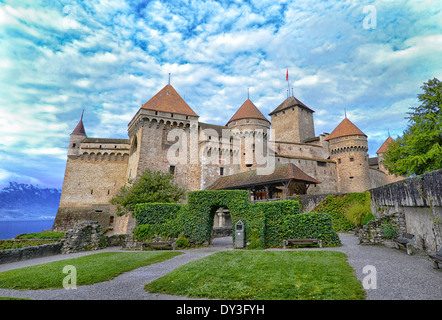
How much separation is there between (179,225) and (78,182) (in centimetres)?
2459

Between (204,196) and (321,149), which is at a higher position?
(321,149)

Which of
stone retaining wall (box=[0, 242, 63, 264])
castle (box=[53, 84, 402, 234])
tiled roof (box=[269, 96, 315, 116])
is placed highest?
tiled roof (box=[269, 96, 315, 116])

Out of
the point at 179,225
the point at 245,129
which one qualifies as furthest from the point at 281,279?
the point at 245,129

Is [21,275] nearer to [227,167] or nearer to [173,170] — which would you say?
[173,170]

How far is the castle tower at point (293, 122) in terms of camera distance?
46281mm

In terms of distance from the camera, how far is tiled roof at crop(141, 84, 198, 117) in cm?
2980

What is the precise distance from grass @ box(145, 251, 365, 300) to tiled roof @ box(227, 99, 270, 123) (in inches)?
1068

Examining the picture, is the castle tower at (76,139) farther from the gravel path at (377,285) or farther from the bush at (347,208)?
the bush at (347,208)

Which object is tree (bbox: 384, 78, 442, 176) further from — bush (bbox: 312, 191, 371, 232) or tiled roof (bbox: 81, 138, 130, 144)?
tiled roof (bbox: 81, 138, 130, 144)

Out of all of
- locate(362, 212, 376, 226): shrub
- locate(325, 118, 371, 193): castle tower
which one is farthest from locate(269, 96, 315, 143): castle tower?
locate(362, 212, 376, 226): shrub

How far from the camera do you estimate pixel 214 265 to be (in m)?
7.26

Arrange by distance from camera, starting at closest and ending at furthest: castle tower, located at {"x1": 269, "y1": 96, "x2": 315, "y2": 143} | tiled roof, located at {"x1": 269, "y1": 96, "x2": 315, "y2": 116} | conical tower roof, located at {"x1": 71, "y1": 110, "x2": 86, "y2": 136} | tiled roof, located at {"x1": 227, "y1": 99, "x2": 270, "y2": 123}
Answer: tiled roof, located at {"x1": 227, "y1": 99, "x2": 270, "y2": 123} < conical tower roof, located at {"x1": 71, "y1": 110, "x2": 86, "y2": 136} < castle tower, located at {"x1": 269, "y1": 96, "x2": 315, "y2": 143} < tiled roof, located at {"x1": 269, "y1": 96, "x2": 315, "y2": 116}

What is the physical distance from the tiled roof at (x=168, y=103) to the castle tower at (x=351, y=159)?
2463cm

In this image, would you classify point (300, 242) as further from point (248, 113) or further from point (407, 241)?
point (248, 113)
